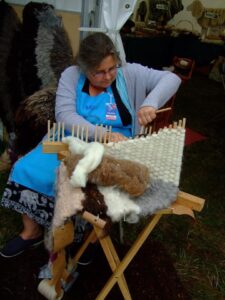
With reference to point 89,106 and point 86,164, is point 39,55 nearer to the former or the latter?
point 89,106

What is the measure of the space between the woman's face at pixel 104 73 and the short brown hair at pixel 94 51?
0.06 ft

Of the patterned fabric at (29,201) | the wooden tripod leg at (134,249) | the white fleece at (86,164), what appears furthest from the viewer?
the patterned fabric at (29,201)

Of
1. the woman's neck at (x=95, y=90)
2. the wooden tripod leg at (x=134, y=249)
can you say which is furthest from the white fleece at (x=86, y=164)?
the woman's neck at (x=95, y=90)

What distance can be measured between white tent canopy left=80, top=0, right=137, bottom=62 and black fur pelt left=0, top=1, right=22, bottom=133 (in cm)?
73

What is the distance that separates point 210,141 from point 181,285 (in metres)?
2.21

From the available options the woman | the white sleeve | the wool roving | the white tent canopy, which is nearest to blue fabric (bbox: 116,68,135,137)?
the woman

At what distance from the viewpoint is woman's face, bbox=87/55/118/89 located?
4.97ft

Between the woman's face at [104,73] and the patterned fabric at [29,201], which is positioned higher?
the woman's face at [104,73]

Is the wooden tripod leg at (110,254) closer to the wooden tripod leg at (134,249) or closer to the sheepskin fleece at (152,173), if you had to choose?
the wooden tripod leg at (134,249)

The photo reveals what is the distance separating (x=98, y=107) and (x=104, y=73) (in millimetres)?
187

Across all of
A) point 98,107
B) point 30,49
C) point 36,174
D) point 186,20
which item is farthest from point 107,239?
point 186,20

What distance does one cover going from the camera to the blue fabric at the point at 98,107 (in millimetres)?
1640

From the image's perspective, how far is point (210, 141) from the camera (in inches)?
143

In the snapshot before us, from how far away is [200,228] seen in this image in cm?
222
